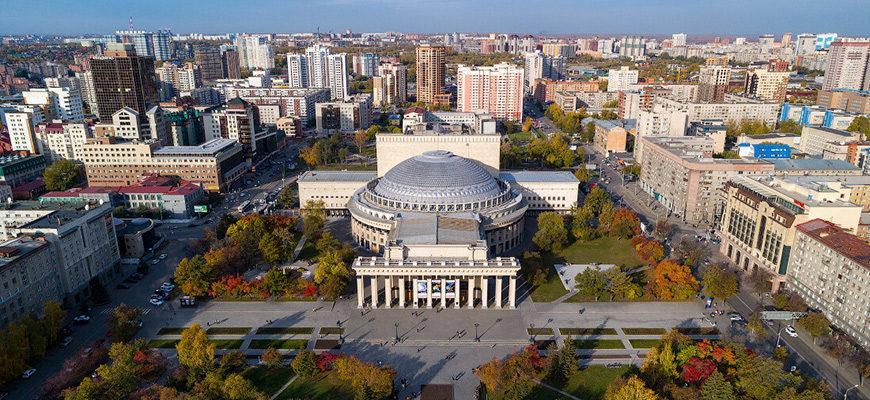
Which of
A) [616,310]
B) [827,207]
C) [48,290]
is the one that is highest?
[827,207]

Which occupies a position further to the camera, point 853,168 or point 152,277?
point 853,168

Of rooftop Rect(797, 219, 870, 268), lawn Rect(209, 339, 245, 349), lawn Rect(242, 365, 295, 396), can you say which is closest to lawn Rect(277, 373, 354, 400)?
lawn Rect(242, 365, 295, 396)

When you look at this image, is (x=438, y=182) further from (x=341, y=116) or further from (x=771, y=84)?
(x=771, y=84)

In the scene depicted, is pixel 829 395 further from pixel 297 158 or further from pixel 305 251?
pixel 297 158

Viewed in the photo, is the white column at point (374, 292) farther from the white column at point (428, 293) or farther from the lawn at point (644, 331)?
the lawn at point (644, 331)

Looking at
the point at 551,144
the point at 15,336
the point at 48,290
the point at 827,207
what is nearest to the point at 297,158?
the point at 551,144
